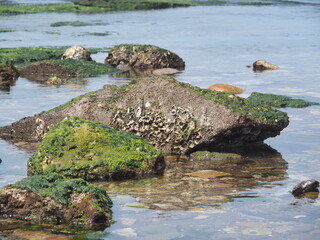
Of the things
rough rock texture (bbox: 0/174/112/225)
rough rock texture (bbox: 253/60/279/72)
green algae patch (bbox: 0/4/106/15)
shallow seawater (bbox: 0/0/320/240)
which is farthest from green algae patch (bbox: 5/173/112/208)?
green algae patch (bbox: 0/4/106/15)

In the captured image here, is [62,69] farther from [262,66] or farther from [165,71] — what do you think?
[262,66]

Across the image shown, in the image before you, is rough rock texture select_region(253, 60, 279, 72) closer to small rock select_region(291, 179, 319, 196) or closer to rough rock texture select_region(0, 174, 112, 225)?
small rock select_region(291, 179, 319, 196)

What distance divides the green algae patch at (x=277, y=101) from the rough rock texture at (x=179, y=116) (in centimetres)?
399

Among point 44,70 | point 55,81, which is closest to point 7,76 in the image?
point 55,81

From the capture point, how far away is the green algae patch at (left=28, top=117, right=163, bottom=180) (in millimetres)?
9695

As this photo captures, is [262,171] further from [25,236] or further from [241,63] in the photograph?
[241,63]

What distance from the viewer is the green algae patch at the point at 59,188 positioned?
785 cm

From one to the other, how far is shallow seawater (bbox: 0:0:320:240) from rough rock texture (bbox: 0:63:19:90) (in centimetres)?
41

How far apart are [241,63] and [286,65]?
1.83 metres

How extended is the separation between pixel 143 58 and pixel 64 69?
362cm

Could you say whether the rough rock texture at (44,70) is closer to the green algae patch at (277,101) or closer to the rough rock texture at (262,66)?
the rough rock texture at (262,66)

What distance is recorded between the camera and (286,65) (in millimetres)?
23781

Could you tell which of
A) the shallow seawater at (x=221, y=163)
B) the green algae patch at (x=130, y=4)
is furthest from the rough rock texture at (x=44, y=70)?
the green algae patch at (x=130, y=4)

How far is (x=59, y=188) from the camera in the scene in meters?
7.95
